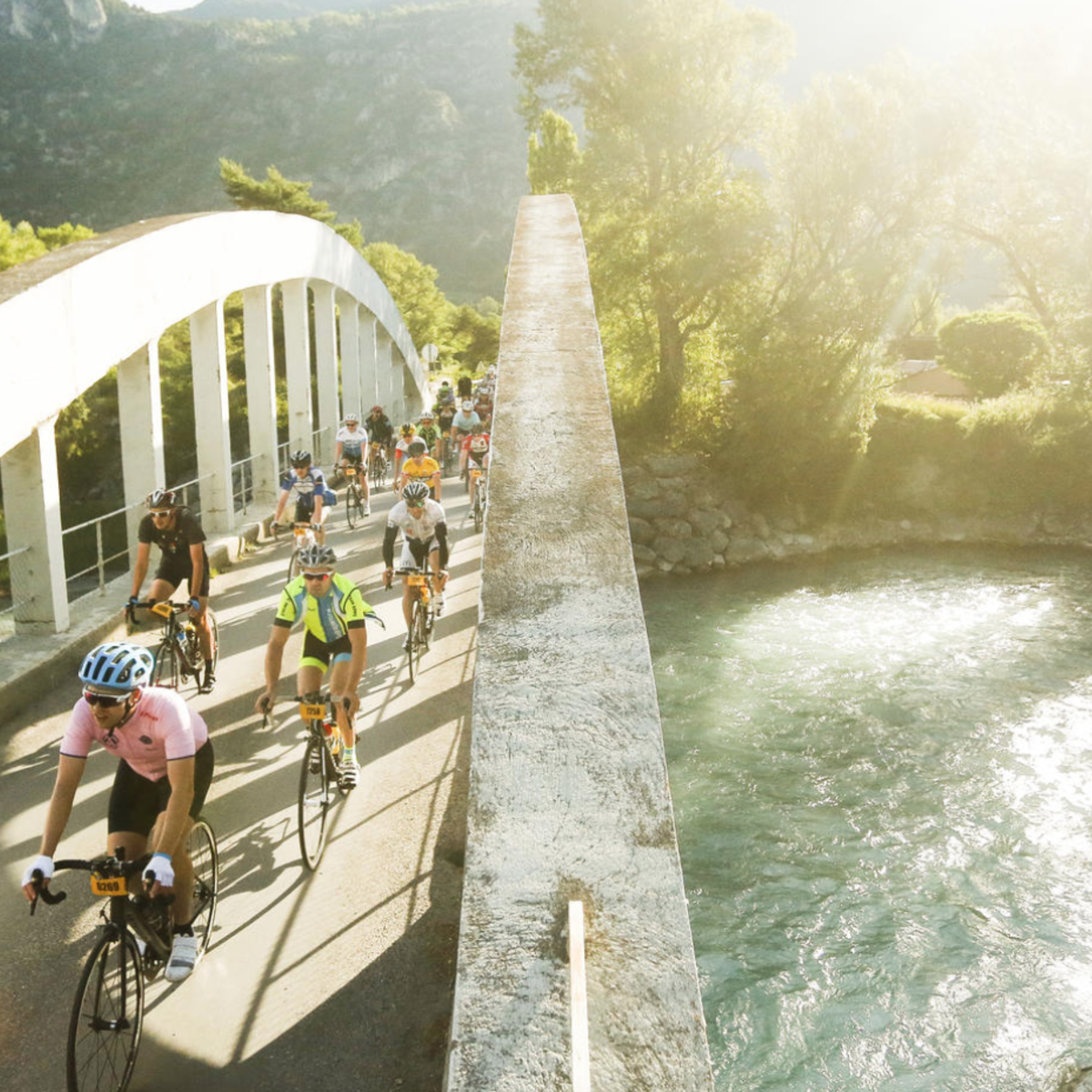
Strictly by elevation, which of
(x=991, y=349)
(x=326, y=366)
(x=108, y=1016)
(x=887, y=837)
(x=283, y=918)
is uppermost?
(x=991, y=349)

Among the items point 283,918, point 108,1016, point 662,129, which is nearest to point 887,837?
point 283,918

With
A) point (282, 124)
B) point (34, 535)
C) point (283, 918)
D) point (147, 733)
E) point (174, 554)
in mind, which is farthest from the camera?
point (282, 124)

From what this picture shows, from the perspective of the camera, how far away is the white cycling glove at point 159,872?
4.43 metres

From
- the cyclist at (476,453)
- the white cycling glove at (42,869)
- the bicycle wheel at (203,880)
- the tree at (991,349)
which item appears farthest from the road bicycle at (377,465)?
the tree at (991,349)

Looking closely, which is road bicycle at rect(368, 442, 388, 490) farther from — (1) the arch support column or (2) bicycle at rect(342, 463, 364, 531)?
(1) the arch support column

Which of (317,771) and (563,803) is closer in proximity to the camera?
(563,803)

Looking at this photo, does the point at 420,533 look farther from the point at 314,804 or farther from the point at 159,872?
the point at 159,872

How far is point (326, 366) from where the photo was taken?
2503 centimetres

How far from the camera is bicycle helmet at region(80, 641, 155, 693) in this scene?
441 centimetres

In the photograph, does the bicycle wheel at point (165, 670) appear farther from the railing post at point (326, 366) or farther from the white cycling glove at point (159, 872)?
the railing post at point (326, 366)

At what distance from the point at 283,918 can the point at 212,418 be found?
1137 cm

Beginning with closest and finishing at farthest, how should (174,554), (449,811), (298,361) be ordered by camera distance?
(449,811) → (174,554) → (298,361)

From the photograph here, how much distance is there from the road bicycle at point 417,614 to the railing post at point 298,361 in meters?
12.4

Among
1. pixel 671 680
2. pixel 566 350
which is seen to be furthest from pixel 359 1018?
pixel 671 680
